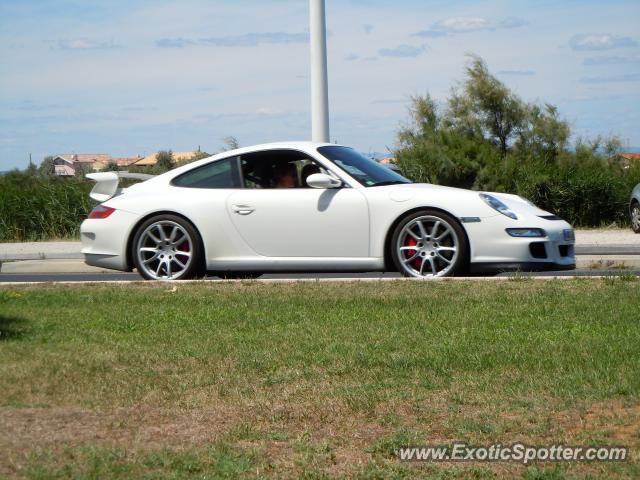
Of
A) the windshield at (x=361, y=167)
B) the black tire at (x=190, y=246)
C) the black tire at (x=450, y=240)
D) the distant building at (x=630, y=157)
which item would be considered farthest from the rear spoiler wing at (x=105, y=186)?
the distant building at (x=630, y=157)

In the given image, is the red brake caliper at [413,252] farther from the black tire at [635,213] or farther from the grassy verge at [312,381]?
the black tire at [635,213]

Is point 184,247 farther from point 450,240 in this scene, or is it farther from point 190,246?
point 450,240

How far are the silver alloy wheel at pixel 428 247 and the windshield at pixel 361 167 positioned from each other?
652mm

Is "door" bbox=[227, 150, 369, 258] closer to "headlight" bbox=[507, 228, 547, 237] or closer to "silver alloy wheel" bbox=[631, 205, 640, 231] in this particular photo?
"headlight" bbox=[507, 228, 547, 237]

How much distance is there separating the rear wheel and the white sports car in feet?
29.7

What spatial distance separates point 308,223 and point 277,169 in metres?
0.78

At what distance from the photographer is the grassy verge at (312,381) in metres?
4.45

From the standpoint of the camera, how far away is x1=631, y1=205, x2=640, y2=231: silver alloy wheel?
19306 millimetres

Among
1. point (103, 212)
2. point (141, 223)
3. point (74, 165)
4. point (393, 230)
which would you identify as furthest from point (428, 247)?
point (74, 165)

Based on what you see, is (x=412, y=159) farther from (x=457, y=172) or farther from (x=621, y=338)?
(x=621, y=338)

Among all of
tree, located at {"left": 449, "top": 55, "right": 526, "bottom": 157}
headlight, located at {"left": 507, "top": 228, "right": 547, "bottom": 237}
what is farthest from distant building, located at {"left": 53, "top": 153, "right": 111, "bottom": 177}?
headlight, located at {"left": 507, "top": 228, "right": 547, "bottom": 237}

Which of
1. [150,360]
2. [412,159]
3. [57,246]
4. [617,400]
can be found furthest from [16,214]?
[617,400]

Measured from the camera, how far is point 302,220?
10570 millimetres

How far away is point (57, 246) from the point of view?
710 inches
